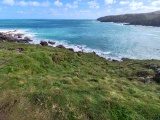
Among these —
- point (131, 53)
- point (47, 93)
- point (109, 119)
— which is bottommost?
point (131, 53)

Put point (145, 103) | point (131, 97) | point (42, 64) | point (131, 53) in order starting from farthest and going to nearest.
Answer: point (131, 53) → point (42, 64) → point (131, 97) → point (145, 103)

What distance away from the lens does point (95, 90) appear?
43.0ft

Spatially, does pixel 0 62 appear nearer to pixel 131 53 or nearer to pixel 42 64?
pixel 42 64

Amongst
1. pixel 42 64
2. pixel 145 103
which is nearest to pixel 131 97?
pixel 145 103

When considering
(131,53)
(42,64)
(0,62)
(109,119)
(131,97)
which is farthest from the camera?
(131,53)

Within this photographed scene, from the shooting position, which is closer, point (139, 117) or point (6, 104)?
point (139, 117)

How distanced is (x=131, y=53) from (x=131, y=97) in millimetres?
33097

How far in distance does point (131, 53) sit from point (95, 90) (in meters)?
33.7

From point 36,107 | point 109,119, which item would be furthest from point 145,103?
point 36,107

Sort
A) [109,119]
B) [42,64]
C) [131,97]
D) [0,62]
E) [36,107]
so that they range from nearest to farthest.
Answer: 1. [109,119]
2. [36,107]
3. [131,97]
4. [0,62]
5. [42,64]

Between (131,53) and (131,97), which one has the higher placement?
(131,97)

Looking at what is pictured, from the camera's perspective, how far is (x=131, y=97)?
12.8 metres

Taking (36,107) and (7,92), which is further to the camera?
(7,92)

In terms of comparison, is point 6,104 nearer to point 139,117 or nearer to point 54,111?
point 54,111
